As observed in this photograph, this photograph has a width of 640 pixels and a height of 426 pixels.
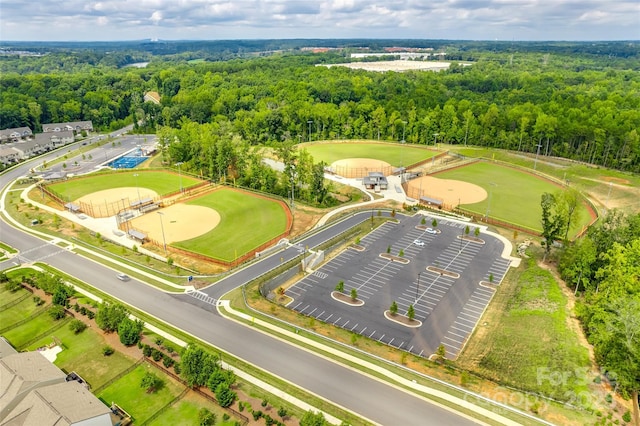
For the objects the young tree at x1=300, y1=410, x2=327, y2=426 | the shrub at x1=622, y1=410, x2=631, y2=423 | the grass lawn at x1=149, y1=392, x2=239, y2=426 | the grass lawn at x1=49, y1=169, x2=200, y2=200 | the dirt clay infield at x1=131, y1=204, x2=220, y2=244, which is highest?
the young tree at x1=300, y1=410, x2=327, y2=426

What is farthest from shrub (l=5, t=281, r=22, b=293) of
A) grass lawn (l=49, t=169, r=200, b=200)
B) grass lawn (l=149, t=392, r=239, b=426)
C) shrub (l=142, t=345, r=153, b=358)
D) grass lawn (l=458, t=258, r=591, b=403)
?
grass lawn (l=458, t=258, r=591, b=403)

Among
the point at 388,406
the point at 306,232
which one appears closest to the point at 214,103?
the point at 306,232

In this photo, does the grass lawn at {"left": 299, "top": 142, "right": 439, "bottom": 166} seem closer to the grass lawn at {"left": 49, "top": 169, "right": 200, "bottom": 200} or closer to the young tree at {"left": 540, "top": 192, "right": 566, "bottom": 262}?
the grass lawn at {"left": 49, "top": 169, "right": 200, "bottom": 200}

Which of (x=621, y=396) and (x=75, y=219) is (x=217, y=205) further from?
(x=621, y=396)

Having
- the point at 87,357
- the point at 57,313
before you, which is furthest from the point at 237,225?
the point at 87,357

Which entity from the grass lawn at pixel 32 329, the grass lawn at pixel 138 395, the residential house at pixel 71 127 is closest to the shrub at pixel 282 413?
the grass lawn at pixel 138 395

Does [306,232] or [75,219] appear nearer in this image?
[306,232]

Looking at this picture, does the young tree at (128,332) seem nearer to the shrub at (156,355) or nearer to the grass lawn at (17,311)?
the shrub at (156,355)
